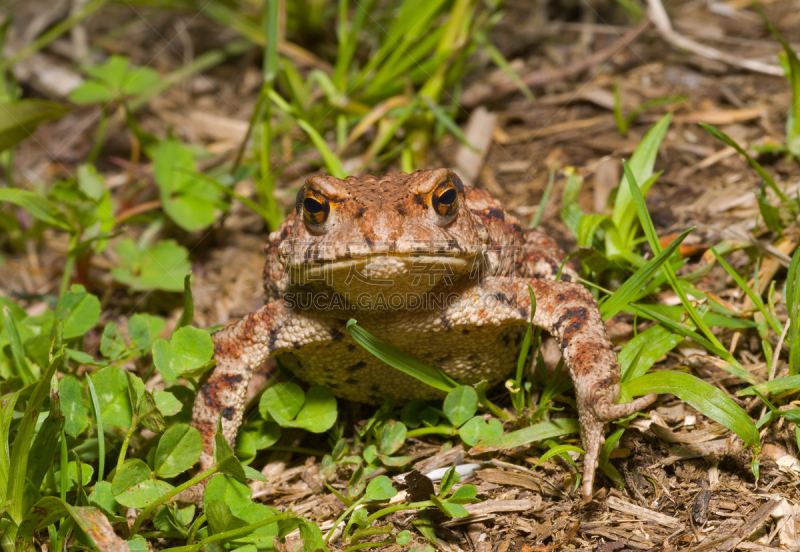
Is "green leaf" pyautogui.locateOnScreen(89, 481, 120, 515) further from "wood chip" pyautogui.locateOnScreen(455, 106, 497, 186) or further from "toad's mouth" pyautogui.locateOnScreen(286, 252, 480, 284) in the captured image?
"wood chip" pyautogui.locateOnScreen(455, 106, 497, 186)

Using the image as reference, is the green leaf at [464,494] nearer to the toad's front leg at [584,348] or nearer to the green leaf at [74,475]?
the toad's front leg at [584,348]

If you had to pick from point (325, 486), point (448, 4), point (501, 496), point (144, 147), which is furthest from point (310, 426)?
point (448, 4)

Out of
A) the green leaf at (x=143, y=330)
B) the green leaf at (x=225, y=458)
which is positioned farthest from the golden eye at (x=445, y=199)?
the green leaf at (x=143, y=330)

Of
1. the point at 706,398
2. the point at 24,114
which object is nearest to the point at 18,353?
the point at 24,114

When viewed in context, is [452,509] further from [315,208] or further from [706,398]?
[315,208]

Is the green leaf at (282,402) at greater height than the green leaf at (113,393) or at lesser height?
lesser

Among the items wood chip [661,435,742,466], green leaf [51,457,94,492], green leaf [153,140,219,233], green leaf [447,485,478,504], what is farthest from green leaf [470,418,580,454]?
green leaf [153,140,219,233]
